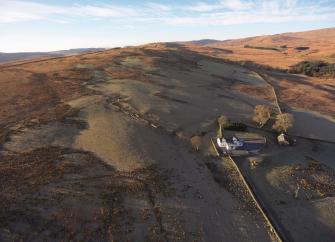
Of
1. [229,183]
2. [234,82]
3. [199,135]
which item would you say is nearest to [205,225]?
[229,183]

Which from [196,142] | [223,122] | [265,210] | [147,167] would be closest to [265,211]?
[265,210]

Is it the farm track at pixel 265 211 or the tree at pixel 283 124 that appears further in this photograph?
the tree at pixel 283 124

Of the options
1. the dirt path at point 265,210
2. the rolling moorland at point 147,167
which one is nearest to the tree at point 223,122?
→ the rolling moorland at point 147,167

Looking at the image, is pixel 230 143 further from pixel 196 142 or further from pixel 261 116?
pixel 261 116

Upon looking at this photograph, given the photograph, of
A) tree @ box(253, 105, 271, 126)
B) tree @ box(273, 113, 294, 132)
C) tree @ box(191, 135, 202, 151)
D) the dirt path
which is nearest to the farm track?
→ the dirt path

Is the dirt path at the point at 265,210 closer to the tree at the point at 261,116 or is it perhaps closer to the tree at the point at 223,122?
the tree at the point at 223,122

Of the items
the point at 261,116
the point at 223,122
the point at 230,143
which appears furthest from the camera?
the point at 261,116
